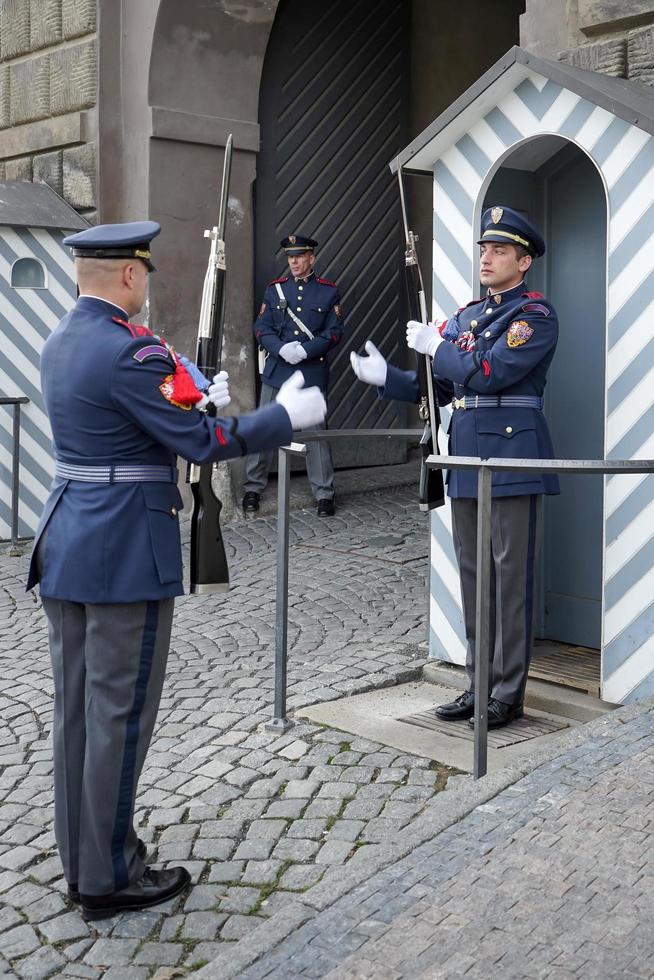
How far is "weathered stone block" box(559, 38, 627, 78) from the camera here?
5738 millimetres

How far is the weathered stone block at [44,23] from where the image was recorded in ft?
30.1

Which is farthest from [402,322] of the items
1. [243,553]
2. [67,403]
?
[67,403]

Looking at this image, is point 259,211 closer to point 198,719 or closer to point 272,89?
point 272,89

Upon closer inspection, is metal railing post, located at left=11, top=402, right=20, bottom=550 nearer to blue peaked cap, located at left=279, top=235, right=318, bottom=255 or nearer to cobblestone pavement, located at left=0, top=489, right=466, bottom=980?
cobblestone pavement, located at left=0, top=489, right=466, bottom=980

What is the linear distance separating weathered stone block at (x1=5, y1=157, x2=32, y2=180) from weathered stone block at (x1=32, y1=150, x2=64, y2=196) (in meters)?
0.23

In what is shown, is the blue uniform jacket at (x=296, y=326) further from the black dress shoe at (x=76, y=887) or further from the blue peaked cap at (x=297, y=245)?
the black dress shoe at (x=76, y=887)

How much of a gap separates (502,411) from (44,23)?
20.5 ft

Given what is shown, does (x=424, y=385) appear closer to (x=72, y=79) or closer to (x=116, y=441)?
(x=116, y=441)

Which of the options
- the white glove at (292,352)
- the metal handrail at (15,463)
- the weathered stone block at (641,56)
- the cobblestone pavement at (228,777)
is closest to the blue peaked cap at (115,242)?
the cobblestone pavement at (228,777)

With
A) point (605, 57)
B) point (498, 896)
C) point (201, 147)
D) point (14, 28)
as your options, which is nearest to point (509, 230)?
point (605, 57)

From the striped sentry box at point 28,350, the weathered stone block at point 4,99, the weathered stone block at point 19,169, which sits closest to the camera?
the striped sentry box at point 28,350

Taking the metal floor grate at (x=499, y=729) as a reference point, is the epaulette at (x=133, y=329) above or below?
above

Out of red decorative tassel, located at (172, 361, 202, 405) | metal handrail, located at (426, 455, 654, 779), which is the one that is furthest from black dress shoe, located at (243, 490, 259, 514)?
red decorative tassel, located at (172, 361, 202, 405)

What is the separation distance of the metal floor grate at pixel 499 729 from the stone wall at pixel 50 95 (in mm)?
5412
